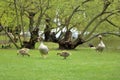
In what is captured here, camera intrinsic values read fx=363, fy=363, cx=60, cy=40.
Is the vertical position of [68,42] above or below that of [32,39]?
below

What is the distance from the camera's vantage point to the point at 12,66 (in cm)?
1570

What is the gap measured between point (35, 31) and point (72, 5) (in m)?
3.70

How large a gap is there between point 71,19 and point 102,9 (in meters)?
3.35

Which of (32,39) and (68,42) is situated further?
(68,42)

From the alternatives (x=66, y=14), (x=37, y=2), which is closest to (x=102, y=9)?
(x=66, y=14)

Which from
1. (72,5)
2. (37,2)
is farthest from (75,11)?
(37,2)

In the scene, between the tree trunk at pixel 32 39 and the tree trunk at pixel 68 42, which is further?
the tree trunk at pixel 68 42

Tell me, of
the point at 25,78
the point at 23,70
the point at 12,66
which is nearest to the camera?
the point at 25,78

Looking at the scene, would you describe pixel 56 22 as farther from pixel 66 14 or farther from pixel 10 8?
pixel 10 8

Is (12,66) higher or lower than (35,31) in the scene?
higher

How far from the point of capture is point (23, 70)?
14.4 meters

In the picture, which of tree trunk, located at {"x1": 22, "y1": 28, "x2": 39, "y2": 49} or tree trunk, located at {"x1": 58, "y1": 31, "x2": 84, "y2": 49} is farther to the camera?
tree trunk, located at {"x1": 58, "y1": 31, "x2": 84, "y2": 49}

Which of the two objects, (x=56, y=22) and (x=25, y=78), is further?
(x=56, y=22)

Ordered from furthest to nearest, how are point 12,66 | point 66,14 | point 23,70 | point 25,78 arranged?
point 66,14, point 12,66, point 23,70, point 25,78
